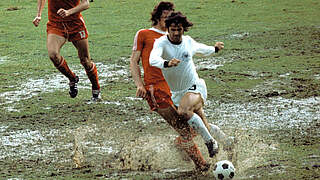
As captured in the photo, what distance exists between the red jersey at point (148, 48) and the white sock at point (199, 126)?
742 mm

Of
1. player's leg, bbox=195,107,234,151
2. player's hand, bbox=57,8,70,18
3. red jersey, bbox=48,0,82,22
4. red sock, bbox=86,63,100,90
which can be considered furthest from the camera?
red sock, bbox=86,63,100,90

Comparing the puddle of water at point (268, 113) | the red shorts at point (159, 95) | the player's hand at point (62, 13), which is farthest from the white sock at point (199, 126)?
the player's hand at point (62, 13)

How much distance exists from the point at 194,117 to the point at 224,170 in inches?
27.5

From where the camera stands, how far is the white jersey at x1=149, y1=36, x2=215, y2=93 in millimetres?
7004

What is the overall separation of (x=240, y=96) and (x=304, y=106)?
1.12 metres

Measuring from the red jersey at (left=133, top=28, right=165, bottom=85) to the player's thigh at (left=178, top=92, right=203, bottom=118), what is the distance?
0.52 m

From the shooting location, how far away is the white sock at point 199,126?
6934 mm

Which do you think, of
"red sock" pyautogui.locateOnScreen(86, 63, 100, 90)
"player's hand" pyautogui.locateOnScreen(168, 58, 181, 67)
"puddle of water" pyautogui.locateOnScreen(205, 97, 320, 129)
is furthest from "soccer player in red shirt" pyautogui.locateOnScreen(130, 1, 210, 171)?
"red sock" pyautogui.locateOnScreen(86, 63, 100, 90)

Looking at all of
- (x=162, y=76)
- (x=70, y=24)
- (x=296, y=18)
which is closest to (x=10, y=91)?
(x=70, y=24)

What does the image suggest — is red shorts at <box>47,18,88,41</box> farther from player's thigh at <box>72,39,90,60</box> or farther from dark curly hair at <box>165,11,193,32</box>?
dark curly hair at <box>165,11,193,32</box>

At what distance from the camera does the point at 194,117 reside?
6969 millimetres

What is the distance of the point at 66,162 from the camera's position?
24.6 ft

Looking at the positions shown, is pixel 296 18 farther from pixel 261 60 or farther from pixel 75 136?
pixel 75 136

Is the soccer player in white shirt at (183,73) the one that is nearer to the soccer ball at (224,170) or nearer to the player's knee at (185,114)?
the player's knee at (185,114)
